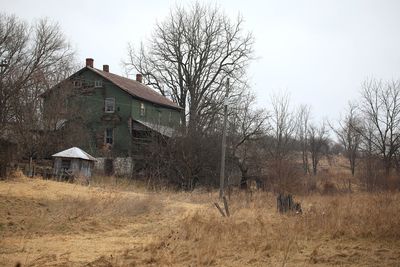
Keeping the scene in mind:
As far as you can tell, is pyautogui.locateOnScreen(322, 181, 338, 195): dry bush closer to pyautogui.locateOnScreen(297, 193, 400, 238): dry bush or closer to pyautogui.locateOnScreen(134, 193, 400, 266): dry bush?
pyautogui.locateOnScreen(134, 193, 400, 266): dry bush

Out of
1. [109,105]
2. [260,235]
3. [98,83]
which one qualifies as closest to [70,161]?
[109,105]

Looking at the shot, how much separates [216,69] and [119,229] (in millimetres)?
35601

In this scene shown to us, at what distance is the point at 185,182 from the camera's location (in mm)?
32281

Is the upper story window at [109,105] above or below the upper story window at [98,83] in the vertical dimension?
below

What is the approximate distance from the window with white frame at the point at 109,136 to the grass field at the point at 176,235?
23.2 metres

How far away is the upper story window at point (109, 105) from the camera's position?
40.5 metres

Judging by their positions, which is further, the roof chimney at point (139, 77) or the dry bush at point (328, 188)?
the roof chimney at point (139, 77)

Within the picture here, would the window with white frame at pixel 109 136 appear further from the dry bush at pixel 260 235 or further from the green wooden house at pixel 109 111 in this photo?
the dry bush at pixel 260 235

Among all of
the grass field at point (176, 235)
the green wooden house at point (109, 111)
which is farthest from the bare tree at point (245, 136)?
the grass field at point (176, 235)

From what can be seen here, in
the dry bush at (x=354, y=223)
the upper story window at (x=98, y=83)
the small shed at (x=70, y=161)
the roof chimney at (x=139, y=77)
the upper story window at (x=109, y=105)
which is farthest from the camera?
the roof chimney at (x=139, y=77)

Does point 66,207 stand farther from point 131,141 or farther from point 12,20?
point 12,20

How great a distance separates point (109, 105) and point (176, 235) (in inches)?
Result: 1185

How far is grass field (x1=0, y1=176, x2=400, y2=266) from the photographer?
9.47 m

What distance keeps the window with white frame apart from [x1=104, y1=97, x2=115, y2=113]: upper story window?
5.72ft
